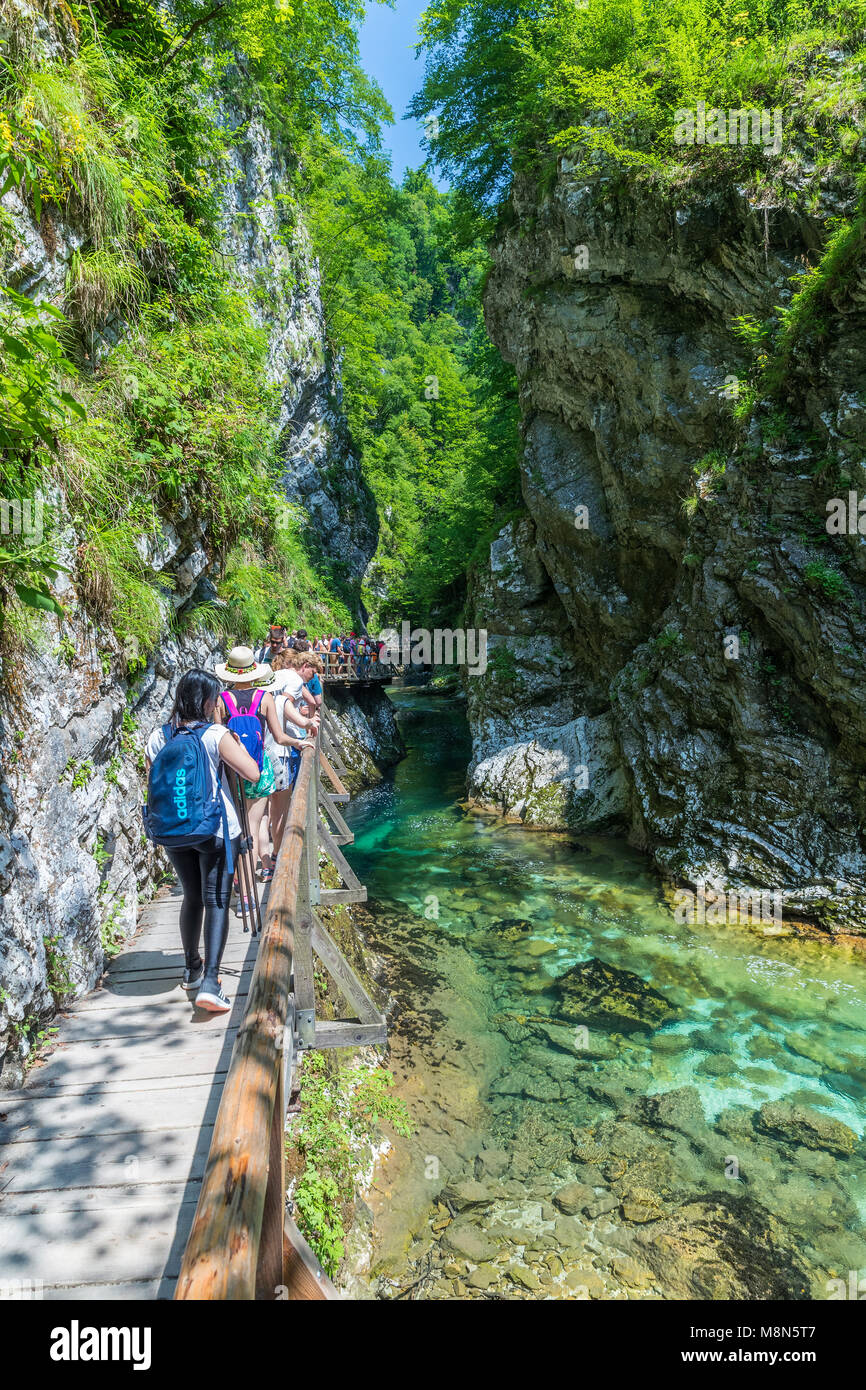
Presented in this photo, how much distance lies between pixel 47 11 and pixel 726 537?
9.39 m

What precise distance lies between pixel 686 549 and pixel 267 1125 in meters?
11.0

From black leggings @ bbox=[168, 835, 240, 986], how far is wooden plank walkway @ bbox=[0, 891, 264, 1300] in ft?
1.25

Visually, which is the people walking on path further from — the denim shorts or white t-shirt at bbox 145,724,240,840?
white t-shirt at bbox 145,724,240,840

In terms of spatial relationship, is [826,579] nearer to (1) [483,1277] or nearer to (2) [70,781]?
(1) [483,1277]

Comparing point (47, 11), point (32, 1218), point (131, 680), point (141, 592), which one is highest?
point (47, 11)

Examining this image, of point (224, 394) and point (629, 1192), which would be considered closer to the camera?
point (629, 1192)

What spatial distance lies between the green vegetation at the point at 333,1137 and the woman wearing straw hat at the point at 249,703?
138cm

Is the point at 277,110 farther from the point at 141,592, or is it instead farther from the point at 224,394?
the point at 141,592

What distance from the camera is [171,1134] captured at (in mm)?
3008

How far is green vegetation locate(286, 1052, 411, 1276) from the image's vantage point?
12.7 feet

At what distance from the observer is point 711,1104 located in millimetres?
5945

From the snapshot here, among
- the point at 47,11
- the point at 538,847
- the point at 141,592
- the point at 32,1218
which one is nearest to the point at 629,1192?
the point at 32,1218

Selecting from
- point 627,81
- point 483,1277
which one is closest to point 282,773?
point 483,1277

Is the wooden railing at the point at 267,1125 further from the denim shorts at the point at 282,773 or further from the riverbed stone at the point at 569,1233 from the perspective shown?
the riverbed stone at the point at 569,1233
